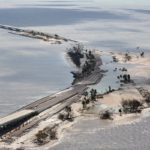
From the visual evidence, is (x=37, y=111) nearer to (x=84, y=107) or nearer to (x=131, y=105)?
(x=84, y=107)

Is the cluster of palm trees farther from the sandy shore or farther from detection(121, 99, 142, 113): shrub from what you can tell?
detection(121, 99, 142, 113): shrub

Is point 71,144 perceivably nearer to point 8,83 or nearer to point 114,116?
A: point 114,116

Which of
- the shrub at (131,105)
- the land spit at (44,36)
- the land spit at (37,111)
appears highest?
the land spit at (44,36)

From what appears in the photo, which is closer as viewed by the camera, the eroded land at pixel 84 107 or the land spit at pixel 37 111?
the eroded land at pixel 84 107

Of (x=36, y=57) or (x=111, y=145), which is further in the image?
(x=36, y=57)

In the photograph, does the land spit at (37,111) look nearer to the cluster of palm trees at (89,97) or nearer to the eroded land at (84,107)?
the eroded land at (84,107)

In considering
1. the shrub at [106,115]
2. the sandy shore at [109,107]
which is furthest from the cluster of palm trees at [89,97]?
the shrub at [106,115]

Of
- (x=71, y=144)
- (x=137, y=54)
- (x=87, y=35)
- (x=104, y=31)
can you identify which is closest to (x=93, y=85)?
(x=71, y=144)

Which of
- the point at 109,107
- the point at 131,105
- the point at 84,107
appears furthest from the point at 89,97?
the point at 131,105

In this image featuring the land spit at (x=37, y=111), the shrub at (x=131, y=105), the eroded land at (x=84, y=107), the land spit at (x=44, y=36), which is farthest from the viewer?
the land spit at (x=44, y=36)

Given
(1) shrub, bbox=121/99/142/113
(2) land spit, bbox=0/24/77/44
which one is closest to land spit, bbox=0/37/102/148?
(1) shrub, bbox=121/99/142/113

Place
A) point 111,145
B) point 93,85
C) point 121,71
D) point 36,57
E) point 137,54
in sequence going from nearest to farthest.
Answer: point 111,145, point 93,85, point 121,71, point 36,57, point 137,54
